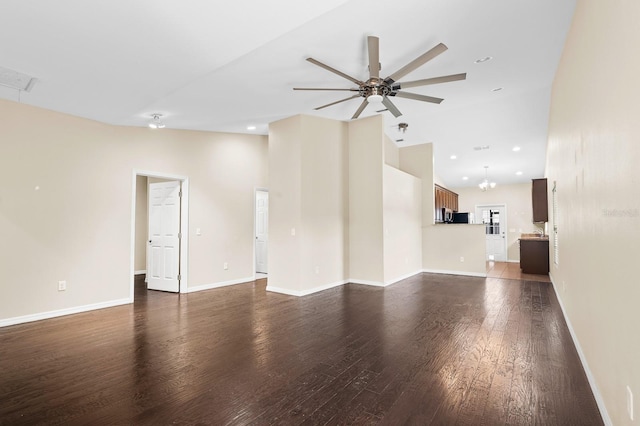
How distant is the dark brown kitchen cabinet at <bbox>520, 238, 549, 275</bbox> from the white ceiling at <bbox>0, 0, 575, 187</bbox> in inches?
151

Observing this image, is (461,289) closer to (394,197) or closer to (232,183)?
(394,197)

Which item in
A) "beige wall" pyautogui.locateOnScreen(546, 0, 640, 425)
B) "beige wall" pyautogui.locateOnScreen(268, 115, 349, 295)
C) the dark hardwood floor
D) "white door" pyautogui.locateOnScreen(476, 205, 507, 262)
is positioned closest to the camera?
"beige wall" pyautogui.locateOnScreen(546, 0, 640, 425)

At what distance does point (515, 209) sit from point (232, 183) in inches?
389

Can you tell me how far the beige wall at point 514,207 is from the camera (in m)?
11.1

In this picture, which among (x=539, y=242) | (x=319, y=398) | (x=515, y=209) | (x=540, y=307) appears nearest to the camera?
(x=319, y=398)

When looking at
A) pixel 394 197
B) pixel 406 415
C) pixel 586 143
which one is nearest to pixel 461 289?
pixel 394 197

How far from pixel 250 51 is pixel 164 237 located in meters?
4.16

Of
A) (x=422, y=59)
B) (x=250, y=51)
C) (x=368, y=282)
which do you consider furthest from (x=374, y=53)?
(x=368, y=282)

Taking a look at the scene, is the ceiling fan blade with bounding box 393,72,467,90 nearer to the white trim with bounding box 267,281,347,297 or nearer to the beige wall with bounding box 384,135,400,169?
the white trim with bounding box 267,281,347,297

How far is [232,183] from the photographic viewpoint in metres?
6.50

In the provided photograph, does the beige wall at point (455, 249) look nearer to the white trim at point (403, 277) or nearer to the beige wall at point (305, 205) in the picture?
the white trim at point (403, 277)

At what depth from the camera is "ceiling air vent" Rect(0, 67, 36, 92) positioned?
10.9 ft

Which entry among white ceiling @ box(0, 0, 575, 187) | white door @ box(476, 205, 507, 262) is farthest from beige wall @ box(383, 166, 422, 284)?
white door @ box(476, 205, 507, 262)

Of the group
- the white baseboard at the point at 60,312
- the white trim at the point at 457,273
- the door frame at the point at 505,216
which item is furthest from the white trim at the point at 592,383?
the door frame at the point at 505,216
